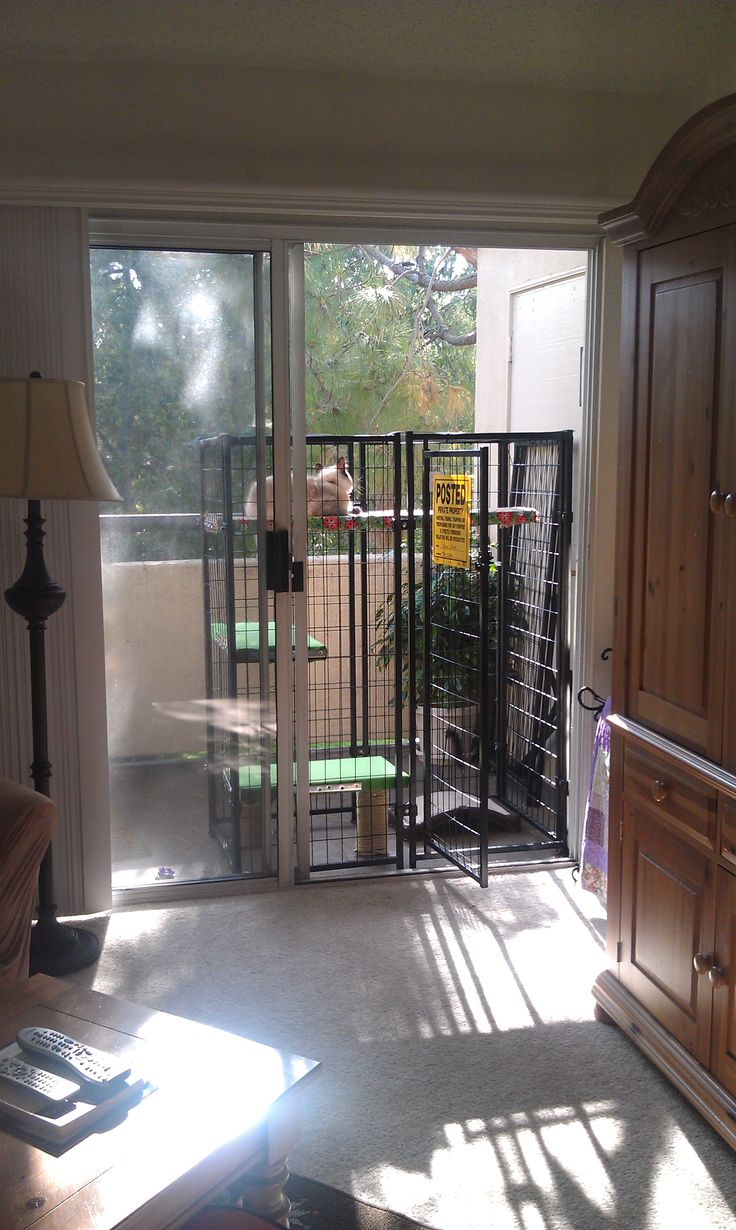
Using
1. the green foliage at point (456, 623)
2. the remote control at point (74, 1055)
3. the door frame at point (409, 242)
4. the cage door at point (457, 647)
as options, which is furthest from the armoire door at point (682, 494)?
the green foliage at point (456, 623)

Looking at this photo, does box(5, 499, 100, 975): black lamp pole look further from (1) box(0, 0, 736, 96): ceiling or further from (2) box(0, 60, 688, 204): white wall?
(1) box(0, 0, 736, 96): ceiling

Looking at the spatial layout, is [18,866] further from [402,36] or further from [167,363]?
[402,36]

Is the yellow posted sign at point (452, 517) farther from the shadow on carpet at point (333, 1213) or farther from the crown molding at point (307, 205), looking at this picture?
the shadow on carpet at point (333, 1213)

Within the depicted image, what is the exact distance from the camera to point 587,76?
325 cm

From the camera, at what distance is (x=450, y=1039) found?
2701 mm

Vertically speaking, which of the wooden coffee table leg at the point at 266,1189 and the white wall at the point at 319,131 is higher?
the white wall at the point at 319,131

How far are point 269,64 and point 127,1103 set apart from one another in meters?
2.78

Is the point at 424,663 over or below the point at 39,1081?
over

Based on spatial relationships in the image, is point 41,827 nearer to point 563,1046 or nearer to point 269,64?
point 563,1046

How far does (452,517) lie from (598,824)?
3.66 feet

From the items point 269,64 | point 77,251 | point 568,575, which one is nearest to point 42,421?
point 77,251

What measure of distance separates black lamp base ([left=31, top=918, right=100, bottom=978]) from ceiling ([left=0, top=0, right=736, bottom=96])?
2.49 m

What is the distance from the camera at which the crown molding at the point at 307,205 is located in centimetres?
310

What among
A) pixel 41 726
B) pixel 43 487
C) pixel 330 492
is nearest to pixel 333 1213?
pixel 41 726
